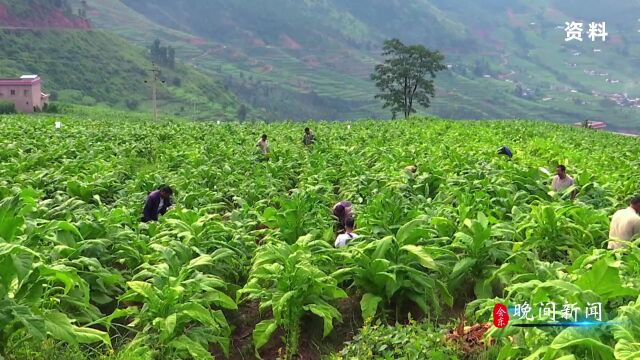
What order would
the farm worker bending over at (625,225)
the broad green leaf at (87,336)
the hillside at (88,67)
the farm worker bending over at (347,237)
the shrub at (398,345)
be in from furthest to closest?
the hillside at (88,67) < the farm worker bending over at (347,237) < the farm worker bending over at (625,225) < the shrub at (398,345) < the broad green leaf at (87,336)

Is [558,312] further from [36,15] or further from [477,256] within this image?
[36,15]

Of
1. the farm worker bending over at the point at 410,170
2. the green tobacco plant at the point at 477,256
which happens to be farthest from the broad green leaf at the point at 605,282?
the farm worker bending over at the point at 410,170

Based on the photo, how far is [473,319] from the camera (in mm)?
7105

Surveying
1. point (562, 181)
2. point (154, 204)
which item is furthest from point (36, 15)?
point (562, 181)

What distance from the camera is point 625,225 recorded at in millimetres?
8773

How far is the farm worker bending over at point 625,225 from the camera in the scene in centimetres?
870

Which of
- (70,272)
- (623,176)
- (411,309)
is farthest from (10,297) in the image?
(623,176)

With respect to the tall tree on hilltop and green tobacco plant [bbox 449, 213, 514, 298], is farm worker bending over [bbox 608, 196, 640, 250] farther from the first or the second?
the tall tree on hilltop

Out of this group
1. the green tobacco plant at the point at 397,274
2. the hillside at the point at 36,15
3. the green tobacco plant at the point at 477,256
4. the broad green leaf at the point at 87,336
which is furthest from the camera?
the hillside at the point at 36,15

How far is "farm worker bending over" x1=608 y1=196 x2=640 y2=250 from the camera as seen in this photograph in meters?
8.70

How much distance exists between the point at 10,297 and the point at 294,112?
178715 mm

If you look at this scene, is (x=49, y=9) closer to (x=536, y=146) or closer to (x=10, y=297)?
(x=536, y=146)

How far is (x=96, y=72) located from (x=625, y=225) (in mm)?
140056

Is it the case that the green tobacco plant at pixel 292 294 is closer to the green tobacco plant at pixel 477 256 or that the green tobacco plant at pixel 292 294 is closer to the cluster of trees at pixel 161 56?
the green tobacco plant at pixel 477 256
